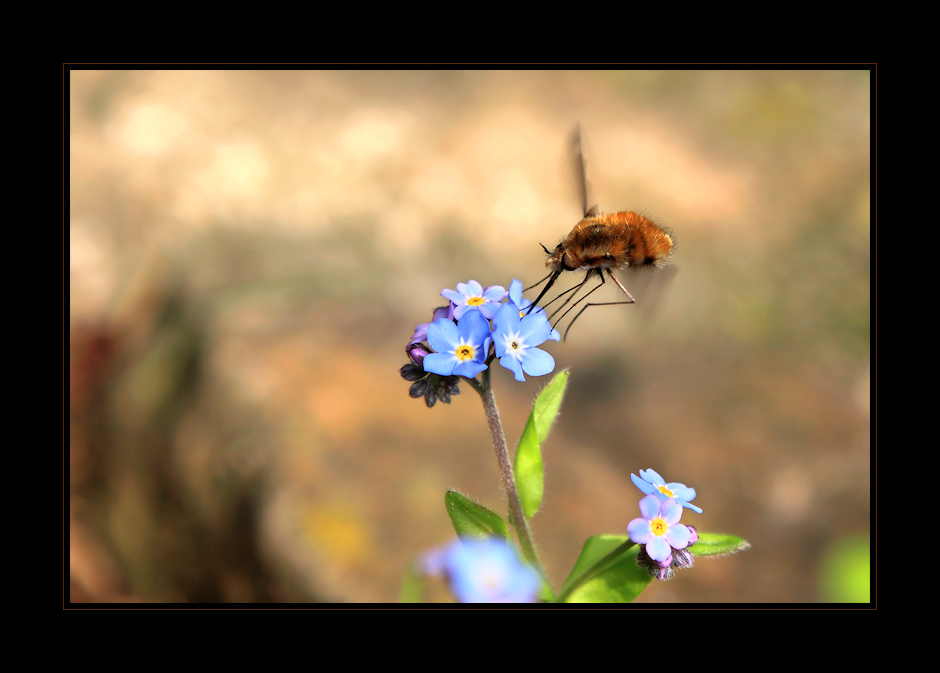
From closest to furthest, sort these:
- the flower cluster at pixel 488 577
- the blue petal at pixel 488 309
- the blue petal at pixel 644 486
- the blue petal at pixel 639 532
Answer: the flower cluster at pixel 488 577
the blue petal at pixel 639 532
the blue petal at pixel 644 486
the blue petal at pixel 488 309

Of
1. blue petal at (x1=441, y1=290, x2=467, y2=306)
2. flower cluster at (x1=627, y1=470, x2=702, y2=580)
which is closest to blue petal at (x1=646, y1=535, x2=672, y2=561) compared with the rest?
flower cluster at (x1=627, y1=470, x2=702, y2=580)

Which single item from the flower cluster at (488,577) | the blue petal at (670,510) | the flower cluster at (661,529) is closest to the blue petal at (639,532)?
the flower cluster at (661,529)

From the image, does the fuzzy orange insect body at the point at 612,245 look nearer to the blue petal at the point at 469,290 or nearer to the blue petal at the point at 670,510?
the blue petal at the point at 469,290

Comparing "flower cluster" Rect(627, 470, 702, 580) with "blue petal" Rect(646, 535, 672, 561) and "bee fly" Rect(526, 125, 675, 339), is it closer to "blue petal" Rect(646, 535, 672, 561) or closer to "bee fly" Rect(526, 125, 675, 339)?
"blue petal" Rect(646, 535, 672, 561)

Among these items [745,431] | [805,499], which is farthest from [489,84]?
[805,499]

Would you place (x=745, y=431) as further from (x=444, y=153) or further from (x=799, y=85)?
(x=799, y=85)

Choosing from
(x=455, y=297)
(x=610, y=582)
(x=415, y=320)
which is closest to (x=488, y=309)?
(x=455, y=297)

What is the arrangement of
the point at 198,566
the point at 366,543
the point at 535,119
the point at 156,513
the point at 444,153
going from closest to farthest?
the point at 366,543 → the point at 198,566 → the point at 156,513 → the point at 444,153 → the point at 535,119
